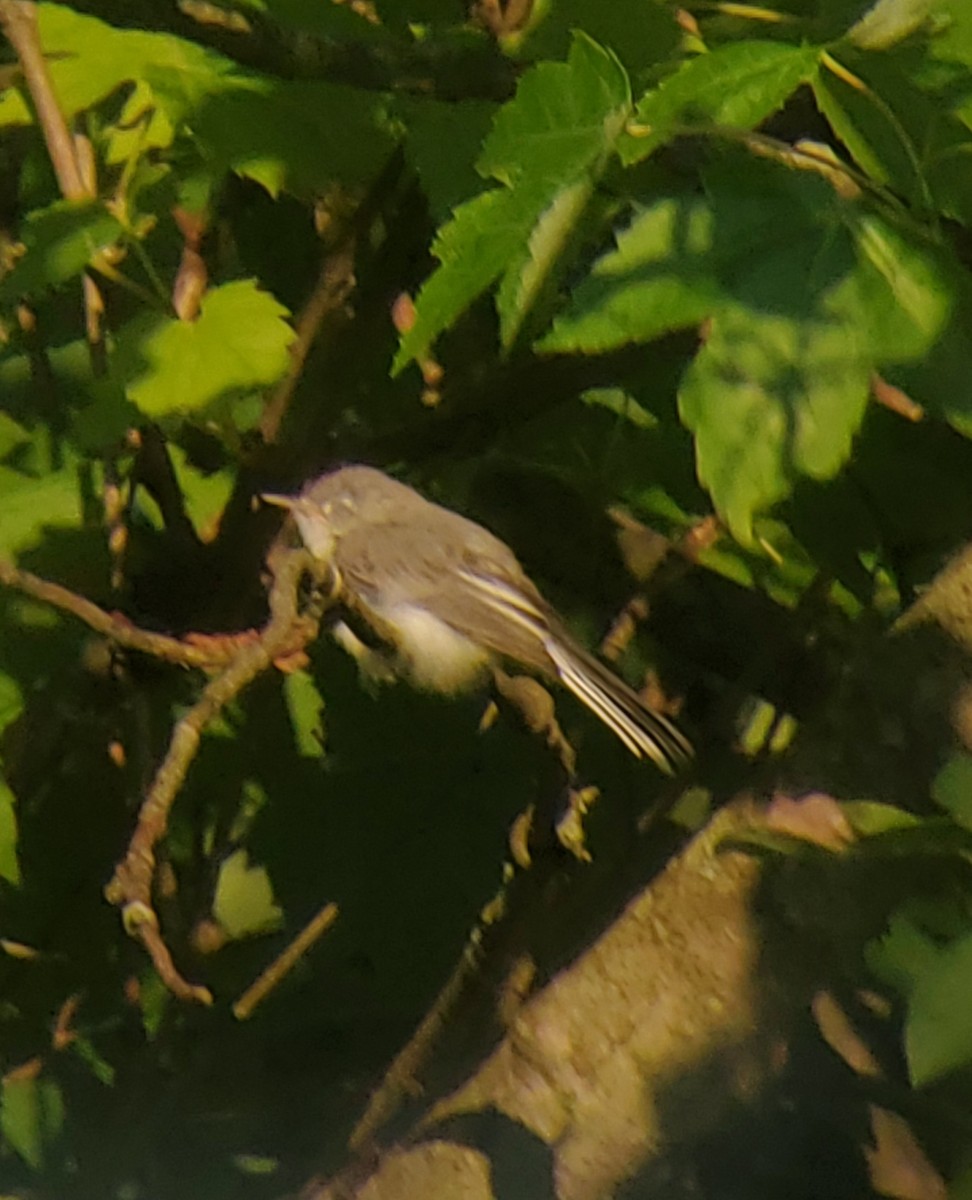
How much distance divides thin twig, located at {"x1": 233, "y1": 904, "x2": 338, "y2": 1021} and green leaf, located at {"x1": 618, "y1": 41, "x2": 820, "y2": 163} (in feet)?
2.95

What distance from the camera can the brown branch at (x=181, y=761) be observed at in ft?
2.69

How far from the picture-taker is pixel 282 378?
1096mm

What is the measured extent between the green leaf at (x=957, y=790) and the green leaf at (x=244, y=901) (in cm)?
86

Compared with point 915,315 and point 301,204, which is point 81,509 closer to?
point 301,204

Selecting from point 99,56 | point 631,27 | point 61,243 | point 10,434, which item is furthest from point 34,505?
point 631,27

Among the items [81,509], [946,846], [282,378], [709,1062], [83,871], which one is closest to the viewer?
[946,846]

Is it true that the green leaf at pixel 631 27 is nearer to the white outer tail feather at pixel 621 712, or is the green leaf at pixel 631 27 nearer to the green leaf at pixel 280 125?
the green leaf at pixel 280 125

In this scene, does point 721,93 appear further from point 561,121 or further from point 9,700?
point 9,700

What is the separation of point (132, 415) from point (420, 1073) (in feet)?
1.72

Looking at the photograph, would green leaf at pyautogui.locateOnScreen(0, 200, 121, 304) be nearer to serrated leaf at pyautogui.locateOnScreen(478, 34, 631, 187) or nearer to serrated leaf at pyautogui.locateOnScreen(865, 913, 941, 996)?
serrated leaf at pyautogui.locateOnScreen(478, 34, 631, 187)

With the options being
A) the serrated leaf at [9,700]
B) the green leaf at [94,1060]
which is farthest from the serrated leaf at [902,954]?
the green leaf at [94,1060]

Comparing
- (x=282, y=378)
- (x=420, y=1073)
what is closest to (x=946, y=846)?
(x=420, y=1073)

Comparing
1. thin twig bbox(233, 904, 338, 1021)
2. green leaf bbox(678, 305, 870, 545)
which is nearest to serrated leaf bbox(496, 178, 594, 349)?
green leaf bbox(678, 305, 870, 545)

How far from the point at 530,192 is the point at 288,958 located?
35.1 inches
